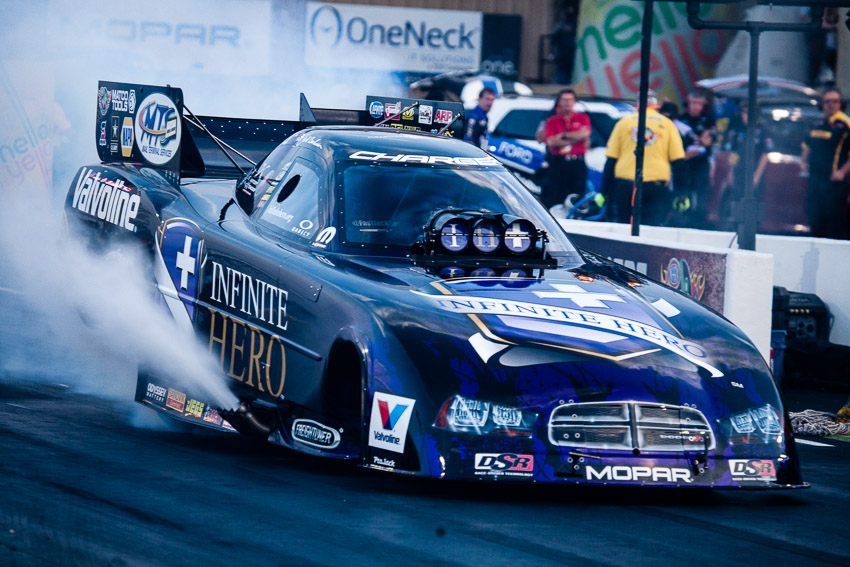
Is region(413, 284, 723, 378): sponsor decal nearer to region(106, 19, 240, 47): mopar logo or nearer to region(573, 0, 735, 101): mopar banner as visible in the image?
region(106, 19, 240, 47): mopar logo

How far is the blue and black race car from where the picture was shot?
19.8 feet

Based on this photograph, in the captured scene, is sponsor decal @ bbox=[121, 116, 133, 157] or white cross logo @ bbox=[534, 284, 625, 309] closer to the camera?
white cross logo @ bbox=[534, 284, 625, 309]

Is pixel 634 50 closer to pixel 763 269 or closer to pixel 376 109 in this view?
pixel 376 109

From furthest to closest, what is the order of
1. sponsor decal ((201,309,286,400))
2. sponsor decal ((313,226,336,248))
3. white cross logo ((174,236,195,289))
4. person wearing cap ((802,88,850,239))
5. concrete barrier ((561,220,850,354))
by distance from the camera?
person wearing cap ((802,88,850,239)) < concrete barrier ((561,220,850,354)) < white cross logo ((174,236,195,289)) < sponsor decal ((313,226,336,248)) < sponsor decal ((201,309,286,400))

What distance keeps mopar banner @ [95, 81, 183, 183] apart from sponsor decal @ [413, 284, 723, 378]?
3.01 m

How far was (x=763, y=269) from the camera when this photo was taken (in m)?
10.0

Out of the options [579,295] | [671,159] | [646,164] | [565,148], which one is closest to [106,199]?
[579,295]

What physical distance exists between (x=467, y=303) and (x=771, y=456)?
4.56 ft

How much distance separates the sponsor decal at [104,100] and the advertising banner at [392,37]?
1755 cm

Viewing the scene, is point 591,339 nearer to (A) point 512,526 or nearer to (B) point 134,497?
(A) point 512,526

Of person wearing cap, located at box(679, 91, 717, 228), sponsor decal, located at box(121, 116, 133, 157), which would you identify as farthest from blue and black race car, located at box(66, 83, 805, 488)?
person wearing cap, located at box(679, 91, 717, 228)

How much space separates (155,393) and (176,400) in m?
0.22

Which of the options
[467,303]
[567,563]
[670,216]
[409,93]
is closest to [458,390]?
[467,303]

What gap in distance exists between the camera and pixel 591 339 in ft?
20.5
